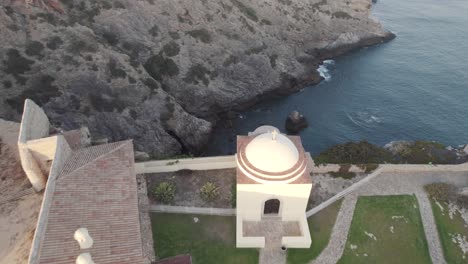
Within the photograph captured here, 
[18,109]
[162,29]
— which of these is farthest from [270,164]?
[162,29]

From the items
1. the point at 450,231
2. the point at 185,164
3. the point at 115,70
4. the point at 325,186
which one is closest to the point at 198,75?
the point at 115,70

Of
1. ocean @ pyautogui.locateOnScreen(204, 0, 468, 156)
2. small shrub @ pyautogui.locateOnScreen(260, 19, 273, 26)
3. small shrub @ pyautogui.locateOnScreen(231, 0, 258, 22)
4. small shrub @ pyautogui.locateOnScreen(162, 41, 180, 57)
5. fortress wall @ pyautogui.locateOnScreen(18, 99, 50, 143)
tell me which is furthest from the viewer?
small shrub @ pyautogui.locateOnScreen(260, 19, 273, 26)

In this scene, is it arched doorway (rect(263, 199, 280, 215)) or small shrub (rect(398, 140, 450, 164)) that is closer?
arched doorway (rect(263, 199, 280, 215))

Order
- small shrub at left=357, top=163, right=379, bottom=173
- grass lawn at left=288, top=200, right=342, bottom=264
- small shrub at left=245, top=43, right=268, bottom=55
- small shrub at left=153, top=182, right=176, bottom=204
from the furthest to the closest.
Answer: small shrub at left=245, top=43, right=268, bottom=55, small shrub at left=357, top=163, right=379, bottom=173, small shrub at left=153, top=182, right=176, bottom=204, grass lawn at left=288, top=200, right=342, bottom=264

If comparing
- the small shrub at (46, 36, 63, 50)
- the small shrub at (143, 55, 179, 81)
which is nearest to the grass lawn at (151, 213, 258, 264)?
the small shrub at (143, 55, 179, 81)

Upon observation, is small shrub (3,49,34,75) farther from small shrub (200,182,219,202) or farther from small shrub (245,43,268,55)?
small shrub (245,43,268,55)

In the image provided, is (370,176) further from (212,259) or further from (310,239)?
(212,259)
